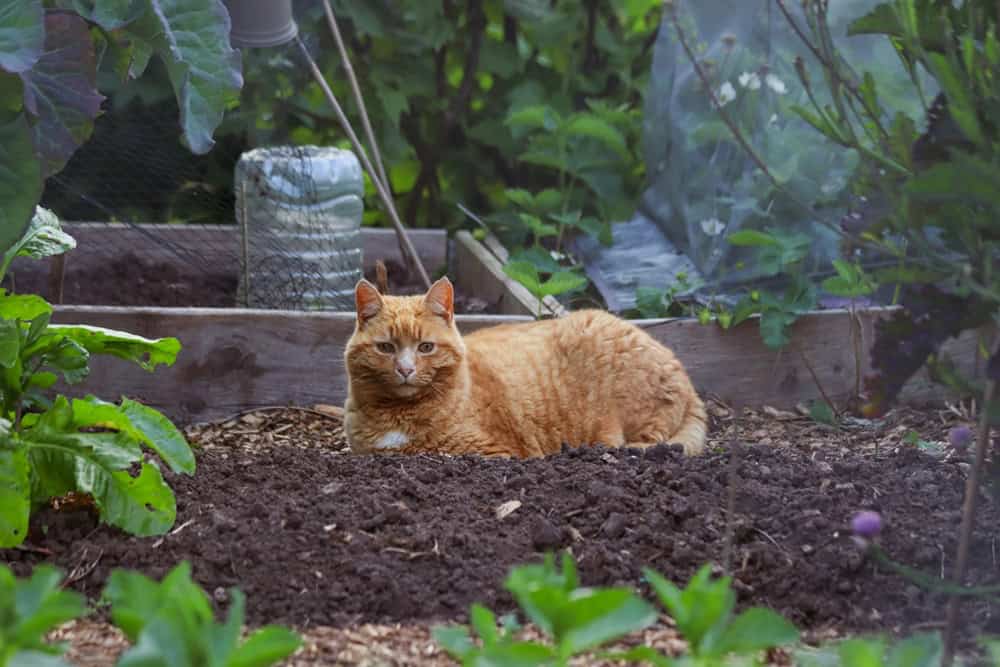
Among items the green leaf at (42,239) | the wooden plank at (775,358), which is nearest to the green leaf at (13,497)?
the green leaf at (42,239)

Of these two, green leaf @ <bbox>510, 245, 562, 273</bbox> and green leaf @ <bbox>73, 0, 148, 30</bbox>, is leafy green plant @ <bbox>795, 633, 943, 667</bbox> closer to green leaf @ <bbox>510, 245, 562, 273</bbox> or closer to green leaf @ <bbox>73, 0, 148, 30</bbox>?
green leaf @ <bbox>73, 0, 148, 30</bbox>

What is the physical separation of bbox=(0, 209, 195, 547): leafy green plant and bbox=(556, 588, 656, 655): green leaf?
132 cm

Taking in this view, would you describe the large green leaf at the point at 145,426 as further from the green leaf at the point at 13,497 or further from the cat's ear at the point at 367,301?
the cat's ear at the point at 367,301

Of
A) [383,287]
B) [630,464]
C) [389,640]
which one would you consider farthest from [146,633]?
[383,287]

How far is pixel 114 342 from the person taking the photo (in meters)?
3.15

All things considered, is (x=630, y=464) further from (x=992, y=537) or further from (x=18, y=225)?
(x=18, y=225)

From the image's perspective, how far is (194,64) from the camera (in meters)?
2.93

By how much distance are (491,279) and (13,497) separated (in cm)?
291

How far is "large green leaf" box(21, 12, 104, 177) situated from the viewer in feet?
9.14

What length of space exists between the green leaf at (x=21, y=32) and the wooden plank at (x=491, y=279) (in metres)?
2.37

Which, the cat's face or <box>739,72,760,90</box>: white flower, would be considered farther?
<box>739,72,760,90</box>: white flower

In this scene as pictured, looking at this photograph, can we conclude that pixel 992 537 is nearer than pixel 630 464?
Yes

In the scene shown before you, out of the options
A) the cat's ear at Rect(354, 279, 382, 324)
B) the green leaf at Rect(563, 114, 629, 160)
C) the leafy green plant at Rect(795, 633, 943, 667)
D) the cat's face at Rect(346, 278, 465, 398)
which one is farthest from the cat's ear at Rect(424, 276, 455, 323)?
the leafy green plant at Rect(795, 633, 943, 667)

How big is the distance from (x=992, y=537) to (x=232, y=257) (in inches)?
136
